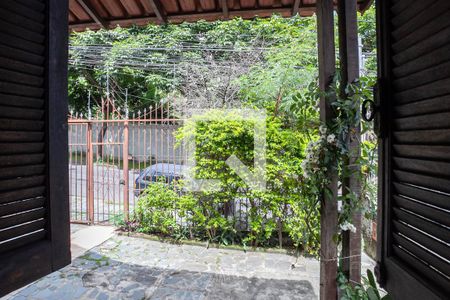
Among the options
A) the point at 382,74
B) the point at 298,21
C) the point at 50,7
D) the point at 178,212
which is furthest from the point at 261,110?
the point at 298,21

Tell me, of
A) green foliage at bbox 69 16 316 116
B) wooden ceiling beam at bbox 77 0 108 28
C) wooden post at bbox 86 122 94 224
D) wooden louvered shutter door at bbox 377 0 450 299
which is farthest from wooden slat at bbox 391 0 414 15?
green foliage at bbox 69 16 316 116

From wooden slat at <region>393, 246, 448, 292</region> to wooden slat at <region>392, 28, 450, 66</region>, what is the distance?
658mm

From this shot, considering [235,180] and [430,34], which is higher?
[430,34]

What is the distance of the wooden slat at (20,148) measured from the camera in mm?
923

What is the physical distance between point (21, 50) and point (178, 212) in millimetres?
3555

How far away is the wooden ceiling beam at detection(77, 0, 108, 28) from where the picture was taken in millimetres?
2006

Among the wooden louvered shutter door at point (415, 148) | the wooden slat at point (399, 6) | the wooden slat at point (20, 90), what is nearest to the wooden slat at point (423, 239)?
the wooden louvered shutter door at point (415, 148)

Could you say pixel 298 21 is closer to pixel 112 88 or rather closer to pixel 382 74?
pixel 382 74

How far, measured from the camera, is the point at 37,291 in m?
2.74

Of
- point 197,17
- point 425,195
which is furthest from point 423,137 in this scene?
point 197,17

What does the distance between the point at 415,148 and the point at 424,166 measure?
80 mm

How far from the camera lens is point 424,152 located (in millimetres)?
864

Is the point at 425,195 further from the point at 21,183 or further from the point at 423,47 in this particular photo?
the point at 21,183

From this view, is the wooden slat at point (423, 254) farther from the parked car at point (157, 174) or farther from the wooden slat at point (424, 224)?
the parked car at point (157, 174)
